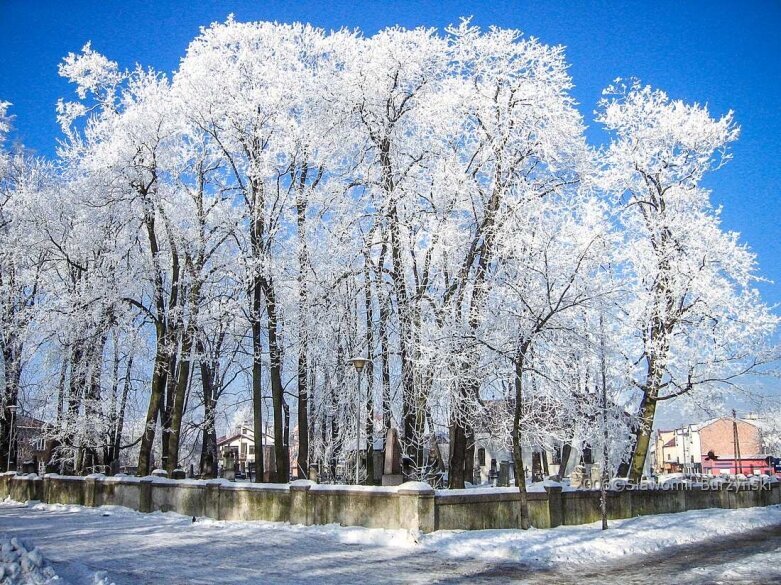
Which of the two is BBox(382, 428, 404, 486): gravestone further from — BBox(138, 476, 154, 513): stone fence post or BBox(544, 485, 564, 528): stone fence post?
BBox(138, 476, 154, 513): stone fence post

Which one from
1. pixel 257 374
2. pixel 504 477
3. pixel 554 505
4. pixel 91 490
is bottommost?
pixel 504 477

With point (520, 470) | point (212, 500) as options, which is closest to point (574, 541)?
point (520, 470)

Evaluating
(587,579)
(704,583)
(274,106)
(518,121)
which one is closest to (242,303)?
(274,106)

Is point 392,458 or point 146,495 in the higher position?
point 392,458

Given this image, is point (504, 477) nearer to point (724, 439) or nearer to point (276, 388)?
point (276, 388)

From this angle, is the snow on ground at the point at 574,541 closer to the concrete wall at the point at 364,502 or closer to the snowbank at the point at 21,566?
the concrete wall at the point at 364,502

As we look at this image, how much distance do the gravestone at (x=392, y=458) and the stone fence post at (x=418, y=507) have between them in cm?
448

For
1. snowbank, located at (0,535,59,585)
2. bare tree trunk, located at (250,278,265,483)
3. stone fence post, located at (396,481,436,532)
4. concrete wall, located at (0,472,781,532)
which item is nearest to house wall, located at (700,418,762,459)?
concrete wall, located at (0,472,781,532)

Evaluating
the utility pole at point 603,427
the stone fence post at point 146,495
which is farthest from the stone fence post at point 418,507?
the stone fence post at point 146,495

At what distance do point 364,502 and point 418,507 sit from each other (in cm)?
148

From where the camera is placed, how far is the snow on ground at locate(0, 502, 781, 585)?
1086cm

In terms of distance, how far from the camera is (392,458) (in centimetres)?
1955

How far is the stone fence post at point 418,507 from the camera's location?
A: 47.1ft

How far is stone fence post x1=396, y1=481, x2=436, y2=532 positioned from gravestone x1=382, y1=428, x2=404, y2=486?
4.48 meters
